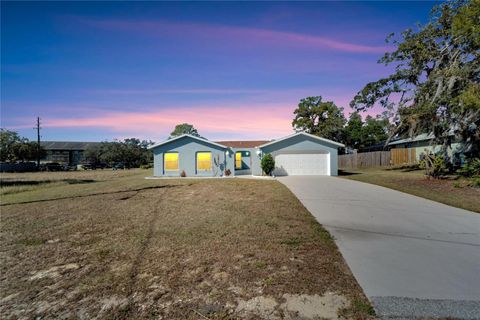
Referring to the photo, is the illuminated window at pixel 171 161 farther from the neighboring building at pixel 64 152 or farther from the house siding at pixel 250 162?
the neighboring building at pixel 64 152

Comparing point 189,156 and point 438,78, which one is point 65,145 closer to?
point 189,156

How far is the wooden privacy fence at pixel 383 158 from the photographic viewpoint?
28531 millimetres

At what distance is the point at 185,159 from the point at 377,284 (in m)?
19.6

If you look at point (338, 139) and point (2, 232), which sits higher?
point (338, 139)

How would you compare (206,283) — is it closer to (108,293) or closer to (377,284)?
(108,293)

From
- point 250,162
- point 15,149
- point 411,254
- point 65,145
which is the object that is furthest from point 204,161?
point 65,145

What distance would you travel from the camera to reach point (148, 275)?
3910 mm

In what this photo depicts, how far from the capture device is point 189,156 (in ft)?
72.4

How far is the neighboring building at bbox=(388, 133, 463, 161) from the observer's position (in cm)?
2211

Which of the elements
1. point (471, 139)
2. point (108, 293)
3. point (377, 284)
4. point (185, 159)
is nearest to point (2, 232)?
point (108, 293)

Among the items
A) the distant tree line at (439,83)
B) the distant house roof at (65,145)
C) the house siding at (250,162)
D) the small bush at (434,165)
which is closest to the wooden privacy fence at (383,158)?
the distant tree line at (439,83)

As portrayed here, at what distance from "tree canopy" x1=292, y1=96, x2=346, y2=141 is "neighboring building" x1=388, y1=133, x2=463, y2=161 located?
385 inches

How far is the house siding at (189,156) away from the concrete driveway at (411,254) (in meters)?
Answer: 13.9

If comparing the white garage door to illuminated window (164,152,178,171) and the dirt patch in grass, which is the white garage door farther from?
the dirt patch in grass
